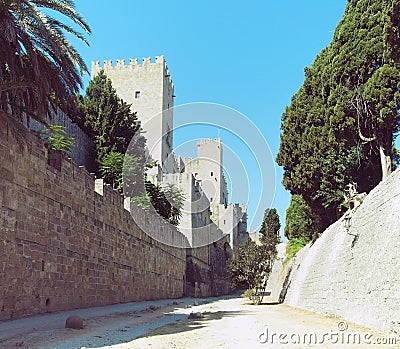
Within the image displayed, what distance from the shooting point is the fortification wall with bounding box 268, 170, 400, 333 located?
319 inches

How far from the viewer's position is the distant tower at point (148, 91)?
43.2 m

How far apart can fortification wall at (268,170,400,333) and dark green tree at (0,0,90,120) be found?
6884 millimetres

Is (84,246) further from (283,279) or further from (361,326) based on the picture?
(283,279)

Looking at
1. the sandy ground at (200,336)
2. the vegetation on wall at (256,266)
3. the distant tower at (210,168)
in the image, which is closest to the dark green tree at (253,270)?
the vegetation on wall at (256,266)

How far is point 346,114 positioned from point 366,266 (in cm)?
744

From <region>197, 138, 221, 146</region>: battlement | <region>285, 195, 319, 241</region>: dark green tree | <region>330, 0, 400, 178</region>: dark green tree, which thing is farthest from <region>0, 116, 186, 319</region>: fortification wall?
<region>197, 138, 221, 146</region>: battlement

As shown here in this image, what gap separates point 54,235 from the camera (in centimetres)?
1140

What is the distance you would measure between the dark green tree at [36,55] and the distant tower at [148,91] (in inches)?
1253

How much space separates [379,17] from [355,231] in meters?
7.12

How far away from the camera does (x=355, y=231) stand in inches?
424

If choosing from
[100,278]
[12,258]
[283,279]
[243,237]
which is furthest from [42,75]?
[243,237]

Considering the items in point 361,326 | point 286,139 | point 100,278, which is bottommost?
point 361,326

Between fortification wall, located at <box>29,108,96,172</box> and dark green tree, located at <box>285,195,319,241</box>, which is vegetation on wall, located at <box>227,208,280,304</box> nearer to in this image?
dark green tree, located at <box>285,195,319,241</box>

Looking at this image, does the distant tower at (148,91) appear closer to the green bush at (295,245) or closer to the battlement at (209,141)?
the battlement at (209,141)
